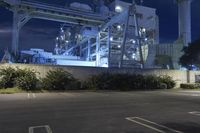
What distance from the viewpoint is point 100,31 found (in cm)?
6700

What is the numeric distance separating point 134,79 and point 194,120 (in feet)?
57.8

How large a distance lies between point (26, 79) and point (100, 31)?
47.6m

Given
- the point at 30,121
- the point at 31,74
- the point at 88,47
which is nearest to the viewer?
the point at 30,121

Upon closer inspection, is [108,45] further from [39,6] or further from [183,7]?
[183,7]

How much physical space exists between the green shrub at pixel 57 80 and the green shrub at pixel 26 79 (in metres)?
1.06

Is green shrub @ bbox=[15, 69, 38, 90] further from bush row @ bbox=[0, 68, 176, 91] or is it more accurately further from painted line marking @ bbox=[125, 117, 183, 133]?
painted line marking @ bbox=[125, 117, 183, 133]

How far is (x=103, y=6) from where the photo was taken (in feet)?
236

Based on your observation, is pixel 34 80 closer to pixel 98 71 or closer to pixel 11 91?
pixel 11 91

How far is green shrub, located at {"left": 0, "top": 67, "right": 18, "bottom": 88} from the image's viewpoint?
21.3 metres

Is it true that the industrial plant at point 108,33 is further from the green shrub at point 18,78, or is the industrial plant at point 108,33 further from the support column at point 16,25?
the green shrub at point 18,78

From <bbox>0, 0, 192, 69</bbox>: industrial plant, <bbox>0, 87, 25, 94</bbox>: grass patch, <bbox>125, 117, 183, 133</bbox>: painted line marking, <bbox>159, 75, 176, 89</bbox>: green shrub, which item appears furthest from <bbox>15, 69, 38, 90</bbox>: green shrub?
<bbox>0, 0, 192, 69</bbox>: industrial plant

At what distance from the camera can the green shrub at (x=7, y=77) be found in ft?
69.9

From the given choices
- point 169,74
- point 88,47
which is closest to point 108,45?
point 88,47

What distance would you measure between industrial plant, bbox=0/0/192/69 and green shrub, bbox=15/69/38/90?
3418 centimetres
